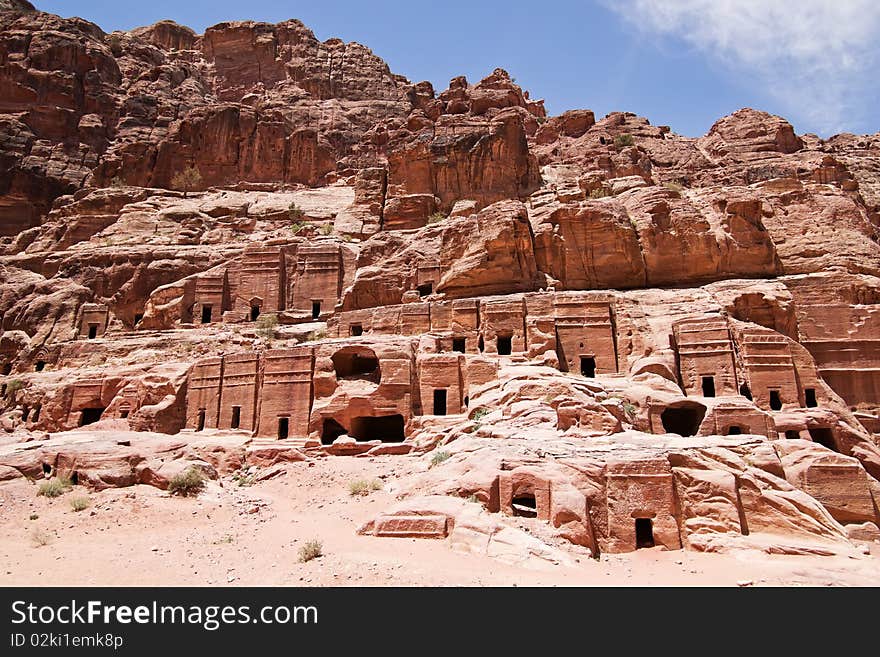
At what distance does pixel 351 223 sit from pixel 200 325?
539 inches

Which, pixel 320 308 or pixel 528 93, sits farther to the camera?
pixel 528 93

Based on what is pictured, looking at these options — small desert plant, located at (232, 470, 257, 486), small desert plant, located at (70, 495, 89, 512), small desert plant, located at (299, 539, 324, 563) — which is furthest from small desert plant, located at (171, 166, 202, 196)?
small desert plant, located at (299, 539, 324, 563)

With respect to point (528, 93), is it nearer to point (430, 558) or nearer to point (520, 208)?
point (520, 208)

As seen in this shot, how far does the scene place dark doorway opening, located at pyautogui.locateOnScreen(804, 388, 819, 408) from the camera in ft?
94.3

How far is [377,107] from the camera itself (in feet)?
242

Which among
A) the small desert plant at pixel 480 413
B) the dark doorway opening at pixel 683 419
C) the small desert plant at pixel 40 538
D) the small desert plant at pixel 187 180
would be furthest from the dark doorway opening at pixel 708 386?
the small desert plant at pixel 187 180

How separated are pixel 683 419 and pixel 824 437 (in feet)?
18.0

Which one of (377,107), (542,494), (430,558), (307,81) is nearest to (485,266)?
(542,494)

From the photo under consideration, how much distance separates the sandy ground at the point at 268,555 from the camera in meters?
13.3

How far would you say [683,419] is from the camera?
28250 millimetres

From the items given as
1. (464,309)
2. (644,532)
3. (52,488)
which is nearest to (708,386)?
(464,309)

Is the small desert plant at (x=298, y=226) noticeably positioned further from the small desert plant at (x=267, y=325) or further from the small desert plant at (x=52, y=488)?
the small desert plant at (x=52, y=488)

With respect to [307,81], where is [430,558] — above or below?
below

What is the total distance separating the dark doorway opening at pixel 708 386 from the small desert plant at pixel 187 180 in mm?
45773
